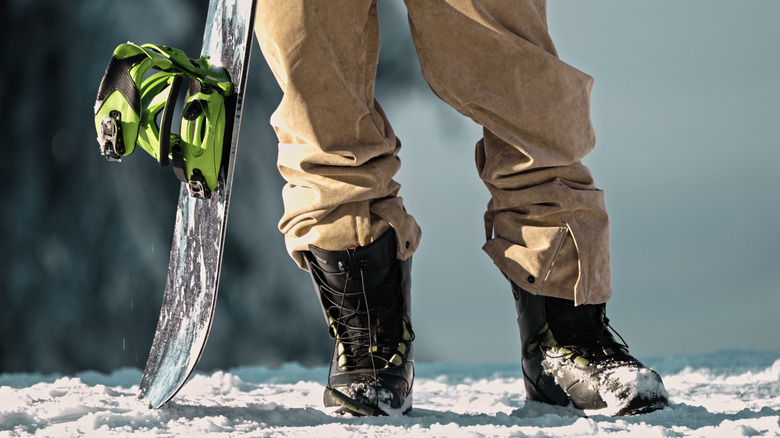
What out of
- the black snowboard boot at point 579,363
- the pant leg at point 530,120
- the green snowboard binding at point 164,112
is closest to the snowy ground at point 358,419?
the black snowboard boot at point 579,363

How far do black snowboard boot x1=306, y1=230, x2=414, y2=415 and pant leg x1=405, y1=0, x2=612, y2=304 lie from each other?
0.22m

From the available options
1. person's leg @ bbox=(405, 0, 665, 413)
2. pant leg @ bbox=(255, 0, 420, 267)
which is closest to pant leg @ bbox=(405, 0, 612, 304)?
person's leg @ bbox=(405, 0, 665, 413)

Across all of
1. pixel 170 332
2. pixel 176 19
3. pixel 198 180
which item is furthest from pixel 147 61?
pixel 176 19

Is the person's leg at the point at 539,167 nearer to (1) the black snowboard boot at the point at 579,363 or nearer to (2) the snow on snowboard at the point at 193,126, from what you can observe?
(1) the black snowboard boot at the point at 579,363

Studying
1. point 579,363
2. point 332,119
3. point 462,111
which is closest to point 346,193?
point 332,119

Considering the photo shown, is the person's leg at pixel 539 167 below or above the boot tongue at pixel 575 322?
above

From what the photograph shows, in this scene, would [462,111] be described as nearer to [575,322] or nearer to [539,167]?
[539,167]

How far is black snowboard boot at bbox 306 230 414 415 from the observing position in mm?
1304

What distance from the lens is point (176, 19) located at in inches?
122

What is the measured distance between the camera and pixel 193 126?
47.9 inches

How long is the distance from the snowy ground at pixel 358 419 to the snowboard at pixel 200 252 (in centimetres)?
7

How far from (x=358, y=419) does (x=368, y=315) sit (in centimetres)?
22

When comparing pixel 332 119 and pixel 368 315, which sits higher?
pixel 332 119

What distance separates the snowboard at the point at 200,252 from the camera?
3.96ft
